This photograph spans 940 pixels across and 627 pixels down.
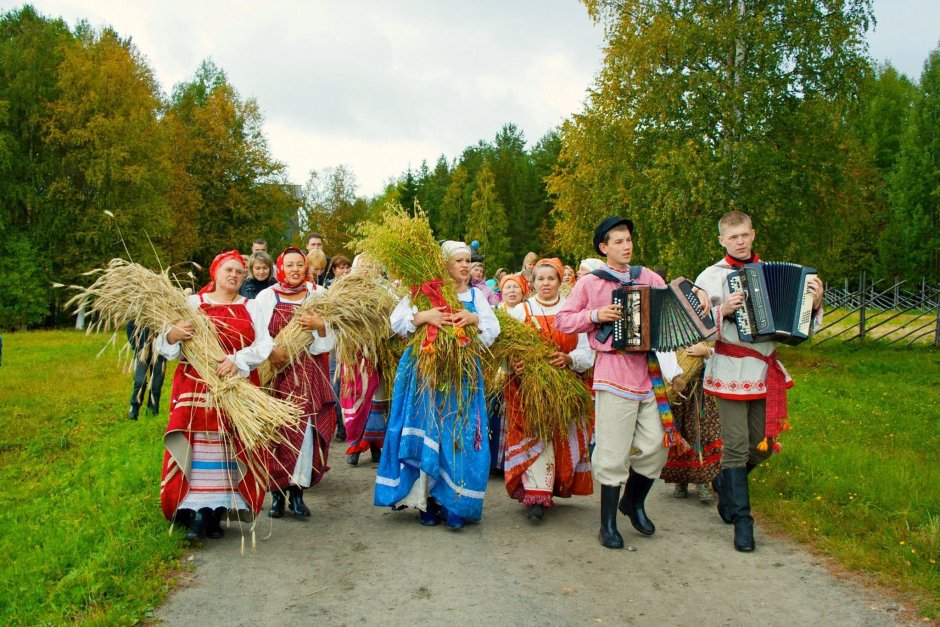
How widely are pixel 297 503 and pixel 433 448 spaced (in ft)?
3.71

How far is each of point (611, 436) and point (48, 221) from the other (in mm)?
31764

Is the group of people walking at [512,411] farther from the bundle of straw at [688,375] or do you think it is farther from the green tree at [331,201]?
the green tree at [331,201]

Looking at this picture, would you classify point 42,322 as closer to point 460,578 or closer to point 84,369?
point 84,369

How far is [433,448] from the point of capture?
5.61 metres

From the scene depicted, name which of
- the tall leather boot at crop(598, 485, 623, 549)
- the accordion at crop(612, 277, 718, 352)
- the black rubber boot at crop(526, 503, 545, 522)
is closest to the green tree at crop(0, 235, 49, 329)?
the black rubber boot at crop(526, 503, 545, 522)

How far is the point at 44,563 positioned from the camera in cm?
464

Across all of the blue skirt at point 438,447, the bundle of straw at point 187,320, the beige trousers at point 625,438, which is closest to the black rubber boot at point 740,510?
the beige trousers at point 625,438

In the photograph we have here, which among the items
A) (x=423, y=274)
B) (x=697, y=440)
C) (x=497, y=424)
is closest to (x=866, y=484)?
(x=697, y=440)

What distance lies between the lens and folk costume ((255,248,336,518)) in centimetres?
579

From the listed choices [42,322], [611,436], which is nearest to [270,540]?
[611,436]

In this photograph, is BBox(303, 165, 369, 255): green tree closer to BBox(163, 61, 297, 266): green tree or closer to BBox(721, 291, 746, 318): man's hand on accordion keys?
BBox(163, 61, 297, 266): green tree

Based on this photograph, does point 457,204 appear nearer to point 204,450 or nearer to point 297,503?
point 297,503

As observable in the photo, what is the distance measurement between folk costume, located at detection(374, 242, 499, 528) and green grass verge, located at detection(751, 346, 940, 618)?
7.30 feet

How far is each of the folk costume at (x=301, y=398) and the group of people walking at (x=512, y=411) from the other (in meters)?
0.01
